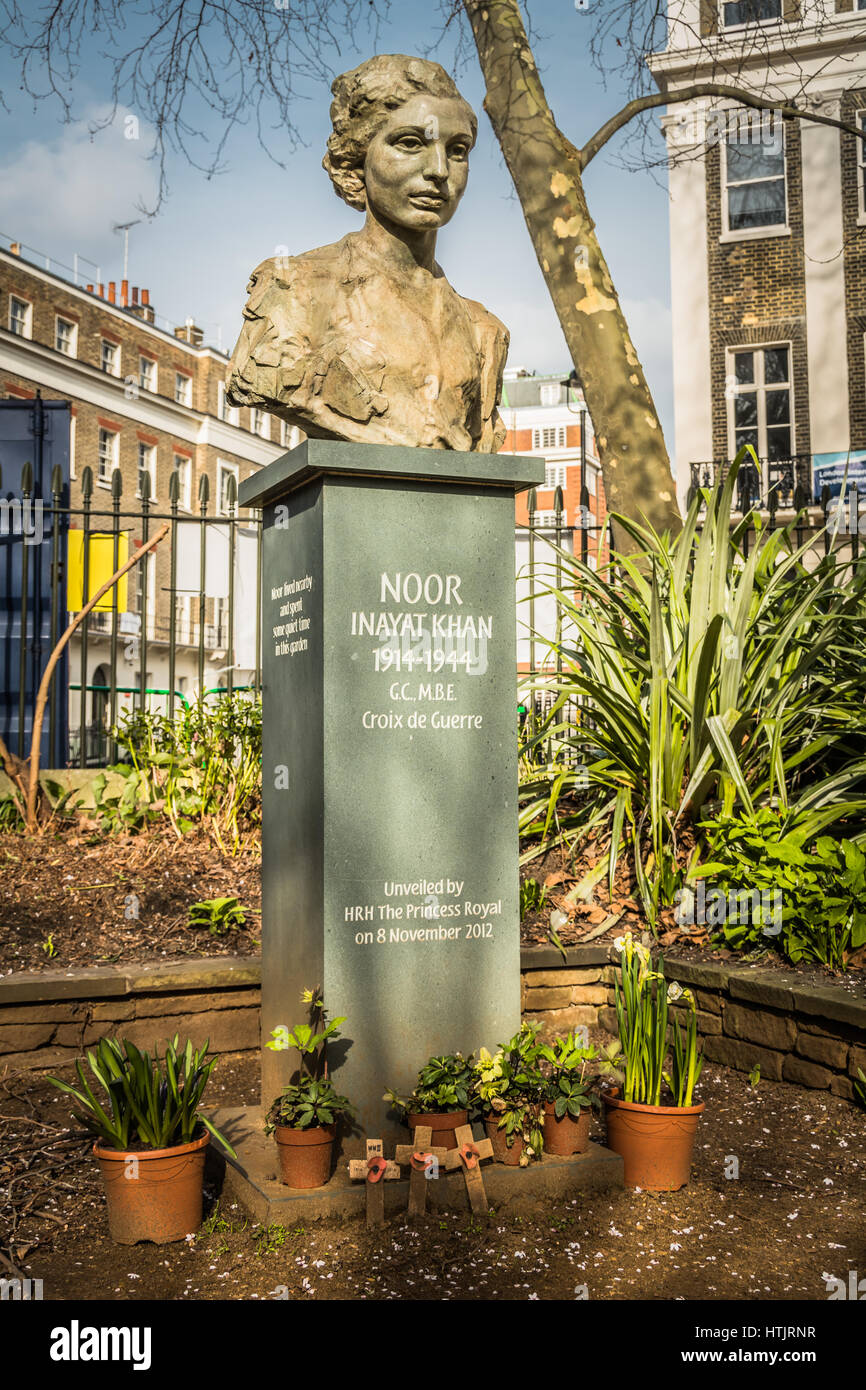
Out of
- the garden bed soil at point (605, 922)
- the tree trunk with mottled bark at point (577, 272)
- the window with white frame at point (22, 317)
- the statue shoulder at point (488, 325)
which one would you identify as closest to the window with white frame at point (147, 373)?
the window with white frame at point (22, 317)

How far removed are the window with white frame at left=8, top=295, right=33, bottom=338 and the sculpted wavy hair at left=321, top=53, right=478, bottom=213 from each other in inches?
1193

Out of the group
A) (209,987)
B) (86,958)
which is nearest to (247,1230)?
(209,987)

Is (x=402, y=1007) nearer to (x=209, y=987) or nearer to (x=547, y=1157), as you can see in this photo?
(x=547, y=1157)

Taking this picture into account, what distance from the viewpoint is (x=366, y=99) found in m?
3.85

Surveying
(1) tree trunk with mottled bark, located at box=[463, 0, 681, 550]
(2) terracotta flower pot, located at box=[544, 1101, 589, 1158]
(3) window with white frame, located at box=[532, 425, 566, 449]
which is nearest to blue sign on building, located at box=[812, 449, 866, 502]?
(1) tree trunk with mottled bark, located at box=[463, 0, 681, 550]

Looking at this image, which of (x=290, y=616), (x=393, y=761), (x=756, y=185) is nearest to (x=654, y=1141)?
Result: (x=393, y=761)

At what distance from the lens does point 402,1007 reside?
352cm

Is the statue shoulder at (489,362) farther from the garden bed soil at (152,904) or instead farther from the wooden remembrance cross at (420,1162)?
the wooden remembrance cross at (420,1162)

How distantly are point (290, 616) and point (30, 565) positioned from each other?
431cm

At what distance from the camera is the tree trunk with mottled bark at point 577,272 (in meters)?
7.27

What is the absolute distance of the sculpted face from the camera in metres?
3.78
